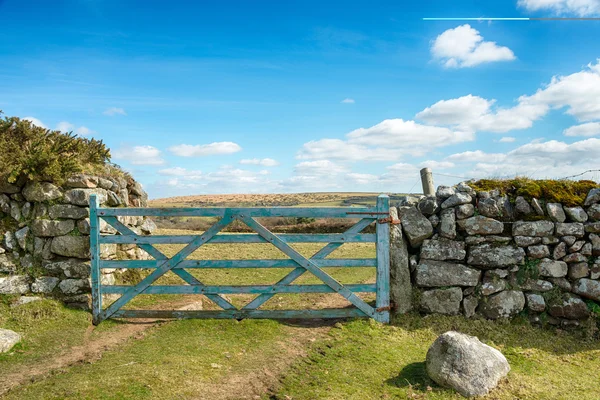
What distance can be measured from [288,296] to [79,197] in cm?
539

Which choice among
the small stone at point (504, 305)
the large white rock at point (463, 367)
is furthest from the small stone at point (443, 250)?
the large white rock at point (463, 367)

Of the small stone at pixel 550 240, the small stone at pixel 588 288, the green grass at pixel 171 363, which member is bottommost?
the green grass at pixel 171 363

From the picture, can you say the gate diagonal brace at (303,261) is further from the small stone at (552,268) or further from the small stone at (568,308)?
the small stone at (568,308)

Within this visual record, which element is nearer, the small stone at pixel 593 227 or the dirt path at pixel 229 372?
the dirt path at pixel 229 372

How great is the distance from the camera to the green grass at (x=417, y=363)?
647 centimetres

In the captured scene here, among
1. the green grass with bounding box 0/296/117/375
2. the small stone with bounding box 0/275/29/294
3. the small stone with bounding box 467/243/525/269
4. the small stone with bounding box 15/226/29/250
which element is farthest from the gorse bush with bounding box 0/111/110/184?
the small stone with bounding box 467/243/525/269

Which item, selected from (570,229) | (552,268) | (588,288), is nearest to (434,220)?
(552,268)

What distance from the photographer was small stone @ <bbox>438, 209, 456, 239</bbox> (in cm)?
914

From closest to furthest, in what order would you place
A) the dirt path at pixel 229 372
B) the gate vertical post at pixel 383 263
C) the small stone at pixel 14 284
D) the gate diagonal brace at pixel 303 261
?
the dirt path at pixel 229 372 < the gate diagonal brace at pixel 303 261 < the gate vertical post at pixel 383 263 < the small stone at pixel 14 284

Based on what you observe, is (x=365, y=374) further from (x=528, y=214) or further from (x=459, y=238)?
(x=528, y=214)

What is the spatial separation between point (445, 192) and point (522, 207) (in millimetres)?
1624

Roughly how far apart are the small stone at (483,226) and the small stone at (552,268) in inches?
46.1

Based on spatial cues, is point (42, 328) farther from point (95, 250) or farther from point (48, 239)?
point (48, 239)

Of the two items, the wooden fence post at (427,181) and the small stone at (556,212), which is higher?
the wooden fence post at (427,181)
